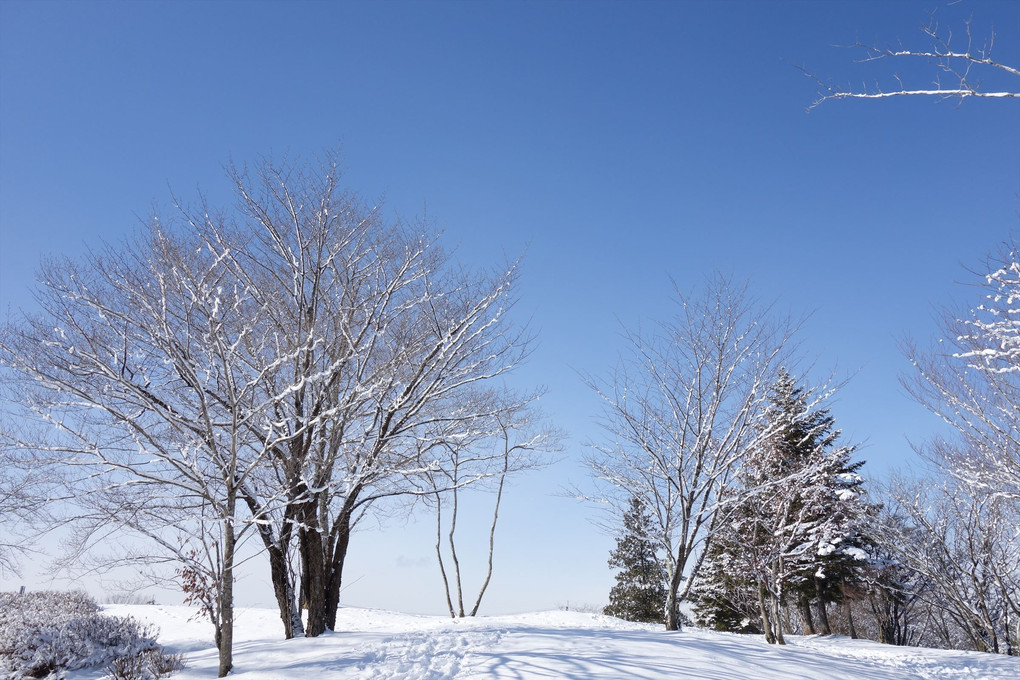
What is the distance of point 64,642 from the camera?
945 cm

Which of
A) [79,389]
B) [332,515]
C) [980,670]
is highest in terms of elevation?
[79,389]

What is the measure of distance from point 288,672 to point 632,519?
8.09 m

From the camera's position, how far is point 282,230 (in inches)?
415

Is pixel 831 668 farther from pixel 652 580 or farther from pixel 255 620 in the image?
pixel 652 580

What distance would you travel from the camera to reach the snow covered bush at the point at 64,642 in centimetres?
885

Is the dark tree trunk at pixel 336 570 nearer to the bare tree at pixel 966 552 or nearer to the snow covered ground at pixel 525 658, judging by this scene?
the snow covered ground at pixel 525 658

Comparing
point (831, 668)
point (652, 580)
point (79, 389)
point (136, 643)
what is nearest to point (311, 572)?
point (136, 643)

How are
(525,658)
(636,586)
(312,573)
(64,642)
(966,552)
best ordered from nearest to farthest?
(525,658), (64,642), (312,573), (966,552), (636,586)

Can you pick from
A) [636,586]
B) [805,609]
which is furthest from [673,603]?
[636,586]

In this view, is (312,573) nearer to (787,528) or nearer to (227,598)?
(227,598)

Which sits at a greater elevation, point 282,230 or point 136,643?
point 282,230

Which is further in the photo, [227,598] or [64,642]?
[64,642]

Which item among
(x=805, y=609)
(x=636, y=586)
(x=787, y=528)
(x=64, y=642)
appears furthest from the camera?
(x=636, y=586)

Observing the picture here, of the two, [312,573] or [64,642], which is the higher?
[312,573]
